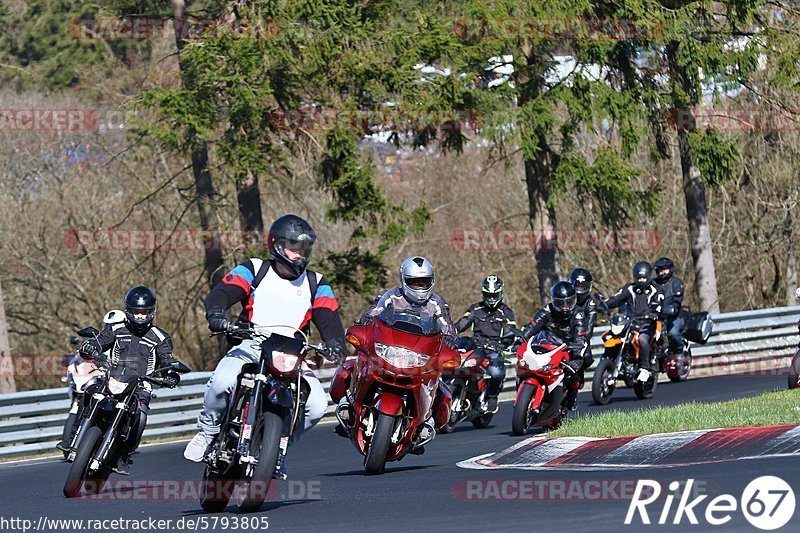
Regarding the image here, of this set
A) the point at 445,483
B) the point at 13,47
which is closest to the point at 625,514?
the point at 445,483

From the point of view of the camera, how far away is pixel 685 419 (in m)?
13.5

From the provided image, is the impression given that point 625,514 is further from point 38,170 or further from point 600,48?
point 38,170

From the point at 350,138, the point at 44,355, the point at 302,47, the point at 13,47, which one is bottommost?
the point at 44,355

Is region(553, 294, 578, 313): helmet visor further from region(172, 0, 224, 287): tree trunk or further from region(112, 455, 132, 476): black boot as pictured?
region(172, 0, 224, 287): tree trunk

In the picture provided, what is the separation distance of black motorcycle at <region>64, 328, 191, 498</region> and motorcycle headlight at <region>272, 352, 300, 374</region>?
2982mm

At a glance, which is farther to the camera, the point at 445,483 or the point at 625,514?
the point at 445,483

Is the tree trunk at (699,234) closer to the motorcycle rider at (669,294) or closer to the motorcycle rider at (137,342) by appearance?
the motorcycle rider at (669,294)

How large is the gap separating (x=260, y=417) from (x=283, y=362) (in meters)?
0.38

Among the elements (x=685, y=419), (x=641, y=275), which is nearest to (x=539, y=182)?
(x=641, y=275)

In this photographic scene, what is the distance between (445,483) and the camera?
11023 mm

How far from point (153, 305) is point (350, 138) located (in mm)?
14877

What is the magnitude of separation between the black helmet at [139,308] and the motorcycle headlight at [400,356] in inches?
91.0

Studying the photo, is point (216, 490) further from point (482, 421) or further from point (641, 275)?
point (641, 275)

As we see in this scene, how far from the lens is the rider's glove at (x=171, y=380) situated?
477 inches
